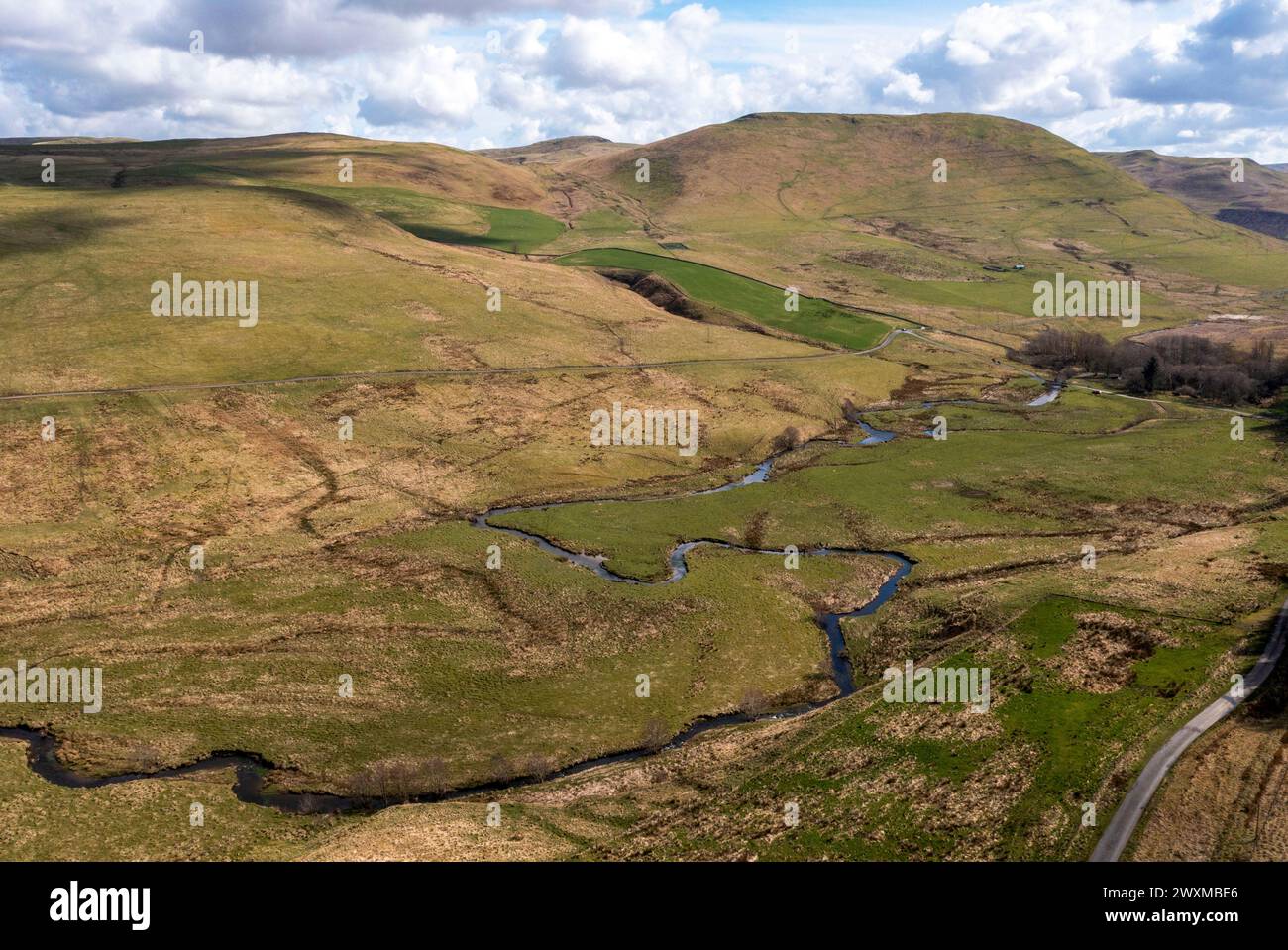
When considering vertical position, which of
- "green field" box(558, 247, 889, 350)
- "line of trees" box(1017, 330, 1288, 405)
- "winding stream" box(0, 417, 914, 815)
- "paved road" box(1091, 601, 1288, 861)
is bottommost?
"winding stream" box(0, 417, 914, 815)

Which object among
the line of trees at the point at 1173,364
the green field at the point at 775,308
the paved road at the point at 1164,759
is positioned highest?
the green field at the point at 775,308

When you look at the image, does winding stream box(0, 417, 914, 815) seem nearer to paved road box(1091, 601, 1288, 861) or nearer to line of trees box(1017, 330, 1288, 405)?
paved road box(1091, 601, 1288, 861)

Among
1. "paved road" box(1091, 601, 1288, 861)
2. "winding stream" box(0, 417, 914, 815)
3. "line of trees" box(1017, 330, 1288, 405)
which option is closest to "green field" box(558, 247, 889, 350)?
"line of trees" box(1017, 330, 1288, 405)

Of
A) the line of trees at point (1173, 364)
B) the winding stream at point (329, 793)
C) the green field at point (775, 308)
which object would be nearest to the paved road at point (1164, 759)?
the winding stream at point (329, 793)

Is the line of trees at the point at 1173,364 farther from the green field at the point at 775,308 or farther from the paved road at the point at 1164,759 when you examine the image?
the paved road at the point at 1164,759

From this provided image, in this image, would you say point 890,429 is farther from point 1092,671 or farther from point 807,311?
point 1092,671

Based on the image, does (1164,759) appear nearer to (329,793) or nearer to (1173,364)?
(329,793)
